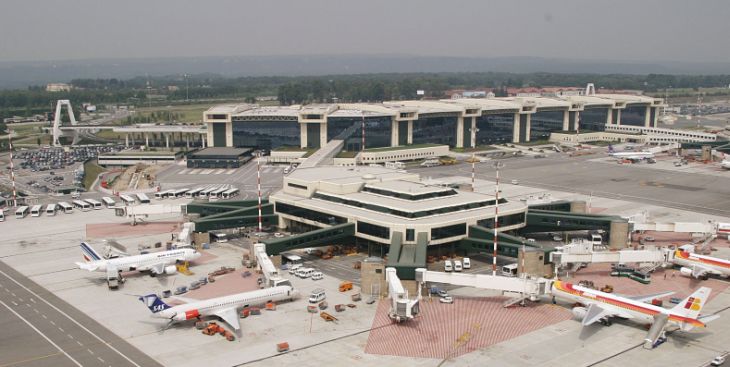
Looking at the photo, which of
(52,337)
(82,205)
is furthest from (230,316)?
(82,205)

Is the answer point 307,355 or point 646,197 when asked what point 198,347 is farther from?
point 646,197

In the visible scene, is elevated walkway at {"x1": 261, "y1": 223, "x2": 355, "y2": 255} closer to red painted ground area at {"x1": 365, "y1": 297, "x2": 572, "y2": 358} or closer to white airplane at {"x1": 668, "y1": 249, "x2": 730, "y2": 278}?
red painted ground area at {"x1": 365, "y1": 297, "x2": 572, "y2": 358}

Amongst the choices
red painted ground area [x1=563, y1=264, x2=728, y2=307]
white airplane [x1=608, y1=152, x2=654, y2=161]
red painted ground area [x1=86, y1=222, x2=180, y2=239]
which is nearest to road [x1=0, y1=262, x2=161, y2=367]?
red painted ground area [x1=86, y1=222, x2=180, y2=239]

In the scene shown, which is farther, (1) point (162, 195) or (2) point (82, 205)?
(1) point (162, 195)

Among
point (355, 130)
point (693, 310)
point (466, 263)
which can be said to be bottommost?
point (466, 263)

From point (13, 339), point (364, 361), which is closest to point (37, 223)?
point (13, 339)

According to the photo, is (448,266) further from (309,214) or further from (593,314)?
(309,214)

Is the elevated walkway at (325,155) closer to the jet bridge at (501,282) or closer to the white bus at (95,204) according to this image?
the white bus at (95,204)
